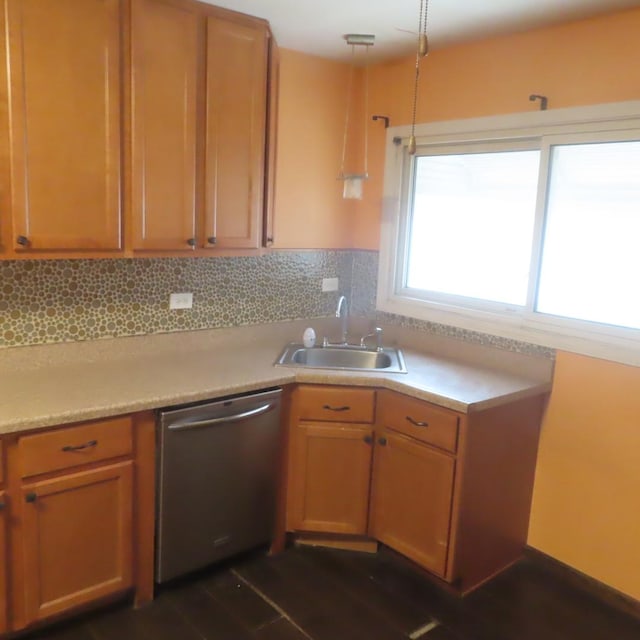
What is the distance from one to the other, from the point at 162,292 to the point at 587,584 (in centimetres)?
229

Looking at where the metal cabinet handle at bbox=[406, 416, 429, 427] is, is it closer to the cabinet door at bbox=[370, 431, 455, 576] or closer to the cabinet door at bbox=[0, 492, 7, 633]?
the cabinet door at bbox=[370, 431, 455, 576]

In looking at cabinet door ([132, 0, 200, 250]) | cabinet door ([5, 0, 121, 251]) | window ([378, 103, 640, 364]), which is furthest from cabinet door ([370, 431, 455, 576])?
cabinet door ([5, 0, 121, 251])

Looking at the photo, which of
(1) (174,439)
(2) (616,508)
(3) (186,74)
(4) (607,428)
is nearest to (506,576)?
(2) (616,508)

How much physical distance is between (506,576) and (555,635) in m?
0.39

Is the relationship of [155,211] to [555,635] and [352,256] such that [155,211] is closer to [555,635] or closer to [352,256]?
[352,256]

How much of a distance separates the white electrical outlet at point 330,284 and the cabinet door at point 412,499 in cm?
110

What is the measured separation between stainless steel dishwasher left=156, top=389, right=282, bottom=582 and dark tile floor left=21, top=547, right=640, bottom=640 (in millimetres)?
133

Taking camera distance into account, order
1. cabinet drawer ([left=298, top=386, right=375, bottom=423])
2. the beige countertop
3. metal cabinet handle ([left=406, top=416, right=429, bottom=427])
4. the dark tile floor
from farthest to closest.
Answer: cabinet drawer ([left=298, top=386, right=375, bottom=423]) → metal cabinet handle ([left=406, top=416, right=429, bottom=427]) → the dark tile floor → the beige countertop

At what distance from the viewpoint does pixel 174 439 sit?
2342mm

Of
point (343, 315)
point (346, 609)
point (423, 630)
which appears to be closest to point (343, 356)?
point (343, 315)

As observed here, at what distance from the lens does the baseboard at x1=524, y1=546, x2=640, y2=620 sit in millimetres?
2537

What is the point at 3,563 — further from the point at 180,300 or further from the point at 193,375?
the point at 180,300

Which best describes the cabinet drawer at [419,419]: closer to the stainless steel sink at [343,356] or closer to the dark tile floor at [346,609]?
the stainless steel sink at [343,356]

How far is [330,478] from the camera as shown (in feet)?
9.26
